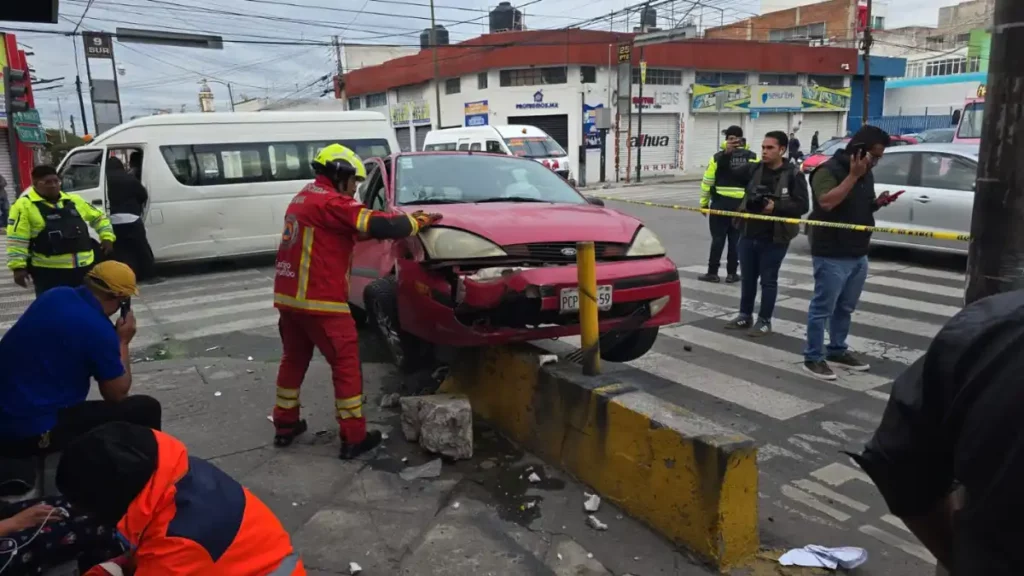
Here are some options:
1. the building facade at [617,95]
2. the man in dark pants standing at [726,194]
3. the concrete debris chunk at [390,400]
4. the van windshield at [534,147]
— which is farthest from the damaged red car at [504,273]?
the building facade at [617,95]

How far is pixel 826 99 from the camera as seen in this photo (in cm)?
4016

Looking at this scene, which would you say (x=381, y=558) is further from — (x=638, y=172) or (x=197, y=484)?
(x=638, y=172)

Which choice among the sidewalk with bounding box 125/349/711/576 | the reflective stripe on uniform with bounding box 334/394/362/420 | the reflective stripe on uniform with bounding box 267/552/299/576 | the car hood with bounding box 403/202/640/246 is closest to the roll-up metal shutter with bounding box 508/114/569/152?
the car hood with bounding box 403/202/640/246

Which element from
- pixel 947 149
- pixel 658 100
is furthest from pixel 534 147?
pixel 658 100

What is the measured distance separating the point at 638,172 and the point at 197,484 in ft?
103

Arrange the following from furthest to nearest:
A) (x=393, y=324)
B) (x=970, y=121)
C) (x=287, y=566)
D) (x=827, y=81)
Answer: (x=827, y=81)
(x=970, y=121)
(x=393, y=324)
(x=287, y=566)

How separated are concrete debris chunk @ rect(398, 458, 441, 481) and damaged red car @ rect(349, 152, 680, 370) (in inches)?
28.4

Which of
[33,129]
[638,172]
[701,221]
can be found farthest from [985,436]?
[638,172]

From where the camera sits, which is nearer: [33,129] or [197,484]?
[197,484]

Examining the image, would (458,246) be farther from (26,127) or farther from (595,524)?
(26,127)

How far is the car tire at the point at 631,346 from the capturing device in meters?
5.17

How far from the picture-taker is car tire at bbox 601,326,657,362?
517 cm

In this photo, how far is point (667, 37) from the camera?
24.2 metres

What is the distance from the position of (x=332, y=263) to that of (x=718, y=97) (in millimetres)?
35088
